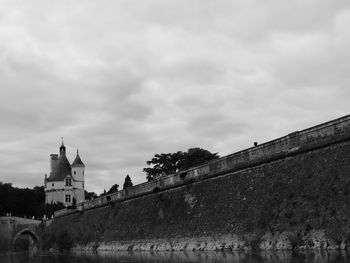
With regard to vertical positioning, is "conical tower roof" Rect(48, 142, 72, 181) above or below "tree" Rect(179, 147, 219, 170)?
above

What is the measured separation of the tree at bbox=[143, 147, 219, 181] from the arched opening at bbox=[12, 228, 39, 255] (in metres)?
19.0

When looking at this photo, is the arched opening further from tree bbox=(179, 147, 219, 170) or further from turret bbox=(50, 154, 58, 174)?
turret bbox=(50, 154, 58, 174)

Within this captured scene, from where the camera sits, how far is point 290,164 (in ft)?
82.3

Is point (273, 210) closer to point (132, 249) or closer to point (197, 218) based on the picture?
point (197, 218)

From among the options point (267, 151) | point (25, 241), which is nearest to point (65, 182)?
point (25, 241)

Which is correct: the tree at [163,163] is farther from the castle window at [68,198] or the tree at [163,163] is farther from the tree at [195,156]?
the castle window at [68,198]

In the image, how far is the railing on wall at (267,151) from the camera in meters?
22.8

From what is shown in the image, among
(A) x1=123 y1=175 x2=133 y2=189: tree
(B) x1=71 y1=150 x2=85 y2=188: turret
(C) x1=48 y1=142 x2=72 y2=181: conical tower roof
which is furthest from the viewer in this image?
(B) x1=71 y1=150 x2=85 y2=188: turret

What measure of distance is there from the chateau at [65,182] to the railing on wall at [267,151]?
74105mm

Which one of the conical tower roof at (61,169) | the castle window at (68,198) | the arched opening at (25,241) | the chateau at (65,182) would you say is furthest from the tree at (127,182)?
the conical tower roof at (61,169)

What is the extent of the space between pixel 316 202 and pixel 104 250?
25941 mm

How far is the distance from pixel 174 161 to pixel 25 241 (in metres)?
28.6

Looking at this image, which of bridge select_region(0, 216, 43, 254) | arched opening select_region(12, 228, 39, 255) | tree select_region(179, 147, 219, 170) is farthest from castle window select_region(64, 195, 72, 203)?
tree select_region(179, 147, 219, 170)

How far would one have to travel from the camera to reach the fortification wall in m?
20.6
